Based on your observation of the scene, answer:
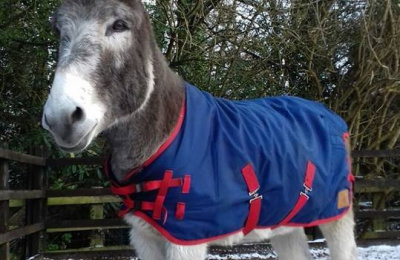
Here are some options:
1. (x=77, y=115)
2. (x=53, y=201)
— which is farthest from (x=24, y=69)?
(x=77, y=115)

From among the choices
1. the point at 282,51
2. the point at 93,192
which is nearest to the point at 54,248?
the point at 93,192

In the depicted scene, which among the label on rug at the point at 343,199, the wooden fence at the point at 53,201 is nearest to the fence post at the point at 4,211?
the wooden fence at the point at 53,201

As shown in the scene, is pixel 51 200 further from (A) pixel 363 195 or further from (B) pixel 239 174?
(A) pixel 363 195

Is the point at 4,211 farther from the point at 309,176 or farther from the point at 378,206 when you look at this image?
the point at 378,206

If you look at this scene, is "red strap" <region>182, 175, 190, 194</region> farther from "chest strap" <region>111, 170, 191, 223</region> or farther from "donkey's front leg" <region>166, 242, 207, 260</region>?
"donkey's front leg" <region>166, 242, 207, 260</region>

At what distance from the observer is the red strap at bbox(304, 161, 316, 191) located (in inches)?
121

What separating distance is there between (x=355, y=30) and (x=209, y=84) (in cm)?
246

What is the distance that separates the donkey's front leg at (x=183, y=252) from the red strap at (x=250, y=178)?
42 cm

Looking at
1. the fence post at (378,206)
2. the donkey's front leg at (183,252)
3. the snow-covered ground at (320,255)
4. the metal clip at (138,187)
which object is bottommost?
the snow-covered ground at (320,255)

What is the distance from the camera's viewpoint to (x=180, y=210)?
2.53 m

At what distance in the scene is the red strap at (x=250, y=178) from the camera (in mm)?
2727

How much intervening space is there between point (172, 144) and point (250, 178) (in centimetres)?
49

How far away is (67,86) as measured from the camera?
1965 mm

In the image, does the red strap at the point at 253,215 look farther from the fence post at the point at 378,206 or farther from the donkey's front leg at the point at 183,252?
the fence post at the point at 378,206
